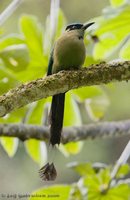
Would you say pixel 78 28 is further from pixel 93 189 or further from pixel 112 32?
pixel 93 189

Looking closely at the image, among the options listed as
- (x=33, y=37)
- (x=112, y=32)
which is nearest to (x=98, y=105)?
(x=33, y=37)

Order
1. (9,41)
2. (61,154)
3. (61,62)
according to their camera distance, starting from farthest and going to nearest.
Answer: (61,154)
(9,41)
(61,62)

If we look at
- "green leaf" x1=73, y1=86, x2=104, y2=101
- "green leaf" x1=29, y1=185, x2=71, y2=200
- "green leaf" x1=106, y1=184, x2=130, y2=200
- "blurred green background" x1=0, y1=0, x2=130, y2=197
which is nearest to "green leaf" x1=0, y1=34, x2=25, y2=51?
"green leaf" x1=73, y1=86, x2=104, y2=101

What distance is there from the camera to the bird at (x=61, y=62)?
103 inches

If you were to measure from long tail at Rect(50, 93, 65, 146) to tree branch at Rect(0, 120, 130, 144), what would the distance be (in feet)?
1.43

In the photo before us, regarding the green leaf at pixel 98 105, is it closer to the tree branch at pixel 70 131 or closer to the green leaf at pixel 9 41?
the tree branch at pixel 70 131

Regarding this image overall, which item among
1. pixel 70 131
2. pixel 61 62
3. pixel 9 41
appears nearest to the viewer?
pixel 61 62

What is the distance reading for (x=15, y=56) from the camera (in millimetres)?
2908

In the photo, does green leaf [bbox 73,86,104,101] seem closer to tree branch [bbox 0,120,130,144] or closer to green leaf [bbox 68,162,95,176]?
tree branch [bbox 0,120,130,144]

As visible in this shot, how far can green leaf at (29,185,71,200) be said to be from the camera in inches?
108

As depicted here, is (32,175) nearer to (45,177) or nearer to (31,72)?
(31,72)

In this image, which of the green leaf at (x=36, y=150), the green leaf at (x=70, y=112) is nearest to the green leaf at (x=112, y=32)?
the green leaf at (x=70, y=112)

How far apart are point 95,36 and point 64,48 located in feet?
1.38

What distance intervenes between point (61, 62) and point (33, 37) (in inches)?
31.0
